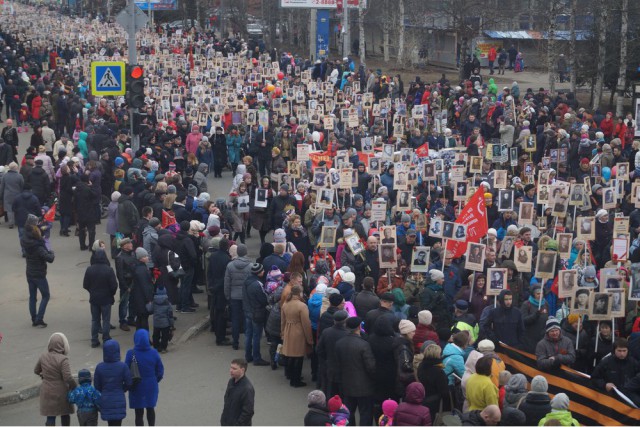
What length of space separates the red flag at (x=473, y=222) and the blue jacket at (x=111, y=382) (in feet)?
20.5

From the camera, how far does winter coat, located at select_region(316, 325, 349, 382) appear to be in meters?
12.1

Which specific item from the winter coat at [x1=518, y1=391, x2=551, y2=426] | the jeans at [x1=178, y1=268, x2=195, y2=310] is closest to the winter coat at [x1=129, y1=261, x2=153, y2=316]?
the jeans at [x1=178, y1=268, x2=195, y2=310]

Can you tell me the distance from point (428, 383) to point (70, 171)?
39.4 feet

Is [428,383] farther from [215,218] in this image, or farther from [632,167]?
[632,167]

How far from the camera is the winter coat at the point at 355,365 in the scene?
11898mm

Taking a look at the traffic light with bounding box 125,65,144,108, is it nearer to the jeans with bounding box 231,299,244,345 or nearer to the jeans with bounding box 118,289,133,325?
the jeans with bounding box 118,289,133,325

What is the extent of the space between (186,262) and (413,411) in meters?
6.97

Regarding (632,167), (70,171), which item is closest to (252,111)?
(70,171)

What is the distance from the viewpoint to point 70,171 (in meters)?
21.2

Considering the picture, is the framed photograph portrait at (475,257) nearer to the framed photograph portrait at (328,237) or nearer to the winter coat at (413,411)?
the framed photograph portrait at (328,237)

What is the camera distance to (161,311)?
14695 millimetres

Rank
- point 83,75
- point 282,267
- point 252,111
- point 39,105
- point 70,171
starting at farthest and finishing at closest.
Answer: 1. point 83,75
2. point 39,105
3. point 252,111
4. point 70,171
5. point 282,267

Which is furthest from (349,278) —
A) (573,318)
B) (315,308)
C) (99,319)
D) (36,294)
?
(36,294)

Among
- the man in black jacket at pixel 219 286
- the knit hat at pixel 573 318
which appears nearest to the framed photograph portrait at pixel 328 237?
the man in black jacket at pixel 219 286
